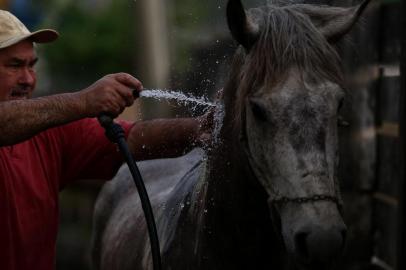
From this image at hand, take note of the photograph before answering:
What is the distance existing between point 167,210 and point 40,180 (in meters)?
0.53

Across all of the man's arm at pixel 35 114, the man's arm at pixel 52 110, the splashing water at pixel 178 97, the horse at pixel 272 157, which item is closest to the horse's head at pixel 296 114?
the horse at pixel 272 157

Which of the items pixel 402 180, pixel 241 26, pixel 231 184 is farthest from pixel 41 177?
pixel 402 180

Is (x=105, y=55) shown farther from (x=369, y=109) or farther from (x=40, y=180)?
(x=40, y=180)

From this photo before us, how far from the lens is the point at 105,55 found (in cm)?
1209

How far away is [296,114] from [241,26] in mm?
386

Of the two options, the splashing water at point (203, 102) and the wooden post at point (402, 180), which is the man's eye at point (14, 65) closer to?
the splashing water at point (203, 102)

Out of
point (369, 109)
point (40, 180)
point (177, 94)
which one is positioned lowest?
point (369, 109)

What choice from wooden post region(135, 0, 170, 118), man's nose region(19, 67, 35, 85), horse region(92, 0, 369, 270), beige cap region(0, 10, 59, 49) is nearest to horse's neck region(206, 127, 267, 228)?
horse region(92, 0, 369, 270)

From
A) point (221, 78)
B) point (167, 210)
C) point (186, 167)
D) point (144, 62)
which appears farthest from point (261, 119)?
point (144, 62)

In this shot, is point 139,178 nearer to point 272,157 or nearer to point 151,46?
point 272,157

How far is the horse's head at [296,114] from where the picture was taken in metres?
2.42

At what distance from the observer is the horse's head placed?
2416 mm

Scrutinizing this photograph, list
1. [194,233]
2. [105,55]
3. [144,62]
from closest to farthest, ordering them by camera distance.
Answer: [194,233]
[144,62]
[105,55]

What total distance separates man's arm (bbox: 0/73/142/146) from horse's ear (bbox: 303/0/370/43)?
69 centimetres
